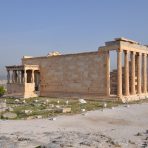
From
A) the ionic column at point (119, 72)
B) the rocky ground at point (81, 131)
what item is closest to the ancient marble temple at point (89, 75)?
the ionic column at point (119, 72)

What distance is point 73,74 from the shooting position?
37.6m

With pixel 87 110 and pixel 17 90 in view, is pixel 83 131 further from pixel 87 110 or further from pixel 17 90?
pixel 17 90

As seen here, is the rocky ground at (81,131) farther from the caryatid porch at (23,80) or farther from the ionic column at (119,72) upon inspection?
the caryatid porch at (23,80)

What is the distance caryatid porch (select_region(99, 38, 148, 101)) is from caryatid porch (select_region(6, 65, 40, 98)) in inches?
390

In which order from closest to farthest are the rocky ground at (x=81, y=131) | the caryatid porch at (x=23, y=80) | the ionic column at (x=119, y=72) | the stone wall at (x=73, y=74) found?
the rocky ground at (x=81, y=131)
the ionic column at (x=119, y=72)
the stone wall at (x=73, y=74)
the caryatid porch at (x=23, y=80)

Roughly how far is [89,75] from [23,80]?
32.1 feet

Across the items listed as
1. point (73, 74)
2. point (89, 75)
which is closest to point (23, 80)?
point (73, 74)

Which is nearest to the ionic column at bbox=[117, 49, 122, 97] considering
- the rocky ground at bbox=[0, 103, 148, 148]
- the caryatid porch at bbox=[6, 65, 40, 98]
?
the rocky ground at bbox=[0, 103, 148, 148]

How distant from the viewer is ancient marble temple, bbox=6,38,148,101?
34.5 meters

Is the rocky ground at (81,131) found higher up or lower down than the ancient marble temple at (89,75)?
lower down

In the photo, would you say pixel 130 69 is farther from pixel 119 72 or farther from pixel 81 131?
pixel 81 131

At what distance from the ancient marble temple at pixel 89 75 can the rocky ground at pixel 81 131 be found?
35.9ft

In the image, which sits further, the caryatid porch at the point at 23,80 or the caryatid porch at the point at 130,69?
the caryatid porch at the point at 23,80

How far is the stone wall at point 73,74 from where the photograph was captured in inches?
1385
